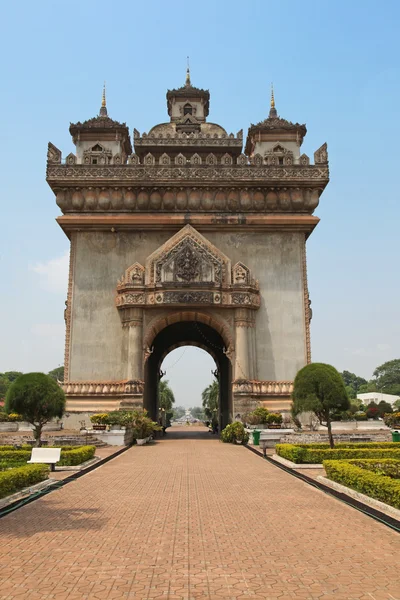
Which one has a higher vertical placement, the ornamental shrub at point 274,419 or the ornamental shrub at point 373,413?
the ornamental shrub at point 373,413

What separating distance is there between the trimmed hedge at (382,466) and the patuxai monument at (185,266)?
1272cm

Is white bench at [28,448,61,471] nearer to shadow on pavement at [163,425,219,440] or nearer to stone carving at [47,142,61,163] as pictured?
shadow on pavement at [163,425,219,440]

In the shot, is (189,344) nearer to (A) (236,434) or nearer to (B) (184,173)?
(B) (184,173)

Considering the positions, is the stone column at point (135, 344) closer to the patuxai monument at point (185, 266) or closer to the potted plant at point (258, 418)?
the patuxai monument at point (185, 266)

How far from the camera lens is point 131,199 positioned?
92.5 feet

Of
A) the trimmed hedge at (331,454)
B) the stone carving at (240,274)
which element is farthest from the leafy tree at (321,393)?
the stone carving at (240,274)

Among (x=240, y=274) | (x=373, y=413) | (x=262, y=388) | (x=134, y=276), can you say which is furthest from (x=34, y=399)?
(x=373, y=413)

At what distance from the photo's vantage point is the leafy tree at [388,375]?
106000 millimetres

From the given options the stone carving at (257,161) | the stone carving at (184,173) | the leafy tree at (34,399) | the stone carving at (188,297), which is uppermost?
the stone carving at (257,161)

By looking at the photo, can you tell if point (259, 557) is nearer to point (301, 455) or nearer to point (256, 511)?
point (256, 511)

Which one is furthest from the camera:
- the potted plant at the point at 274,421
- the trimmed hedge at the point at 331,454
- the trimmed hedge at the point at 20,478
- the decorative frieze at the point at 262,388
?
the decorative frieze at the point at 262,388

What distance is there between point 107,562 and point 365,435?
61.8ft

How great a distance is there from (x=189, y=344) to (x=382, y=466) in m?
23.4

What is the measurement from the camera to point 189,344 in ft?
116
